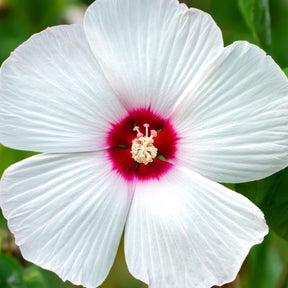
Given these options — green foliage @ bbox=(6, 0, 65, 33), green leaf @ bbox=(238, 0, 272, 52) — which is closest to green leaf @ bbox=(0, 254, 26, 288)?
green leaf @ bbox=(238, 0, 272, 52)

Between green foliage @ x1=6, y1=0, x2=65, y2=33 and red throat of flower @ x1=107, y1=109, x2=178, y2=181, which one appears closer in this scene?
red throat of flower @ x1=107, y1=109, x2=178, y2=181

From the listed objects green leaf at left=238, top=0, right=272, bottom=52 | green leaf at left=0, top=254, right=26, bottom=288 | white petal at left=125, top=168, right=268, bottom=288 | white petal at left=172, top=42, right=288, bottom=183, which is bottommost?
green leaf at left=0, top=254, right=26, bottom=288

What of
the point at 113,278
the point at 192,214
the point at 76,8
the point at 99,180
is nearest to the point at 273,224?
the point at 192,214

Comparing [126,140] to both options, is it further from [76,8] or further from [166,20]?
[76,8]

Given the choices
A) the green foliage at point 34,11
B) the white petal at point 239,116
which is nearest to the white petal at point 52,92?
the white petal at point 239,116

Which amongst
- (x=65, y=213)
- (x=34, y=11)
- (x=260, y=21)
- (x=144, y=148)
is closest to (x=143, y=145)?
(x=144, y=148)

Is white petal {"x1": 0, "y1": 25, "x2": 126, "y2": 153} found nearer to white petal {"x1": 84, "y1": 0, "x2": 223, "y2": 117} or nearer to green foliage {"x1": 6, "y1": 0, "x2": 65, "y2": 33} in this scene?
white petal {"x1": 84, "y1": 0, "x2": 223, "y2": 117}

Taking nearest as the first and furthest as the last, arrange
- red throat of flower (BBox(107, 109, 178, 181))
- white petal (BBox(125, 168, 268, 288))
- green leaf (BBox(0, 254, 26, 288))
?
white petal (BBox(125, 168, 268, 288)), red throat of flower (BBox(107, 109, 178, 181)), green leaf (BBox(0, 254, 26, 288))
